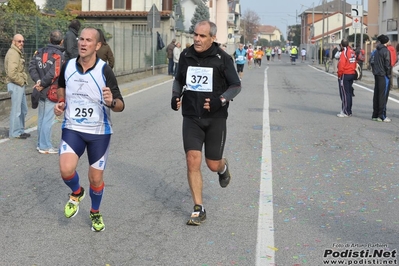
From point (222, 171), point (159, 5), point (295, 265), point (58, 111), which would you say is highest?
point (159, 5)

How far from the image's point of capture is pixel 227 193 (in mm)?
7848

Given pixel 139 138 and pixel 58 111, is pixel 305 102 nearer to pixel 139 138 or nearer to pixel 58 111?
pixel 139 138

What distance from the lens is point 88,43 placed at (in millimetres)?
5984

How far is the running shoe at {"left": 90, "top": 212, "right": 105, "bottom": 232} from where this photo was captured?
243 inches

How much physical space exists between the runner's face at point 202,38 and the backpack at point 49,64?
13.8ft

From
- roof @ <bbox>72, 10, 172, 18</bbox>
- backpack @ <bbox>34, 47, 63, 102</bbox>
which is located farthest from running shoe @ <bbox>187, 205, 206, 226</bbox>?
roof @ <bbox>72, 10, 172, 18</bbox>

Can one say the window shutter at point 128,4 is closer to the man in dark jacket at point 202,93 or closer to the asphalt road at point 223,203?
the asphalt road at point 223,203

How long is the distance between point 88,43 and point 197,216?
1.84 metres

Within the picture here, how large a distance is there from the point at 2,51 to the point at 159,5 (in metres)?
36.7

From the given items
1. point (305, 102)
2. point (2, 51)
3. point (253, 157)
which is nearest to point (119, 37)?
point (305, 102)

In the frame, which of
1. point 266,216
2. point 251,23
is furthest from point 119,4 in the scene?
point 251,23

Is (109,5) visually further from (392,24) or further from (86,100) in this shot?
(86,100)

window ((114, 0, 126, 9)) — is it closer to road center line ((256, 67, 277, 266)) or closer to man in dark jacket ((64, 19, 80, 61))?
man in dark jacket ((64, 19, 80, 61))

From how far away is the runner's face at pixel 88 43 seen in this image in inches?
235
